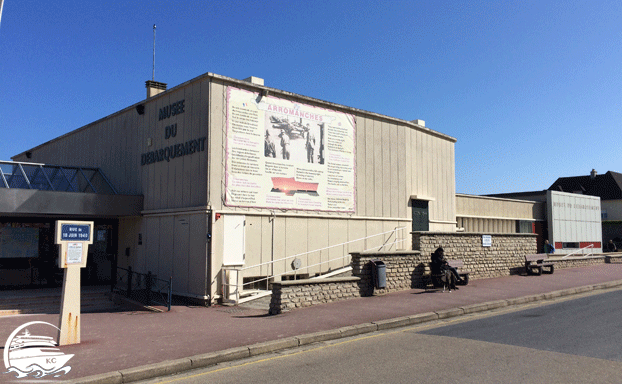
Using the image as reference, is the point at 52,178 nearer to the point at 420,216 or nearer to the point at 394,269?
the point at 394,269

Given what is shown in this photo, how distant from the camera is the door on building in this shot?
21.2 meters

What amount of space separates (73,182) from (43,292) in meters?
4.26

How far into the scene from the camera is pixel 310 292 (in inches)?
525

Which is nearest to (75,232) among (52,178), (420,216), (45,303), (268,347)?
(268,347)

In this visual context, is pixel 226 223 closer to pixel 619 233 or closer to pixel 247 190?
pixel 247 190

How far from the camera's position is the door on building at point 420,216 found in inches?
834

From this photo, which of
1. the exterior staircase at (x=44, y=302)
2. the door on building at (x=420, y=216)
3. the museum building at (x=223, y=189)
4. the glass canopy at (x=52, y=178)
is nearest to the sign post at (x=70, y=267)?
the museum building at (x=223, y=189)

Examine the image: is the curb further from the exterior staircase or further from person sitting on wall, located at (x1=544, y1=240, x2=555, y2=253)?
person sitting on wall, located at (x1=544, y1=240, x2=555, y2=253)

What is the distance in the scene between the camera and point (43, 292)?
53.6 ft

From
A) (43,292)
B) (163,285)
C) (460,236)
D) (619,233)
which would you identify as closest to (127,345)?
(163,285)

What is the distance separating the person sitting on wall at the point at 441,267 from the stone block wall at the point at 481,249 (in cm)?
57

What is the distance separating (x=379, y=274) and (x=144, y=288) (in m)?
8.03

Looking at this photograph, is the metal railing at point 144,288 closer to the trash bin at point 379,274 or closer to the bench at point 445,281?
the trash bin at point 379,274

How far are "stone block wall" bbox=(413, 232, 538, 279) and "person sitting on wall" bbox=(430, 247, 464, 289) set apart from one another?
22.3 inches
